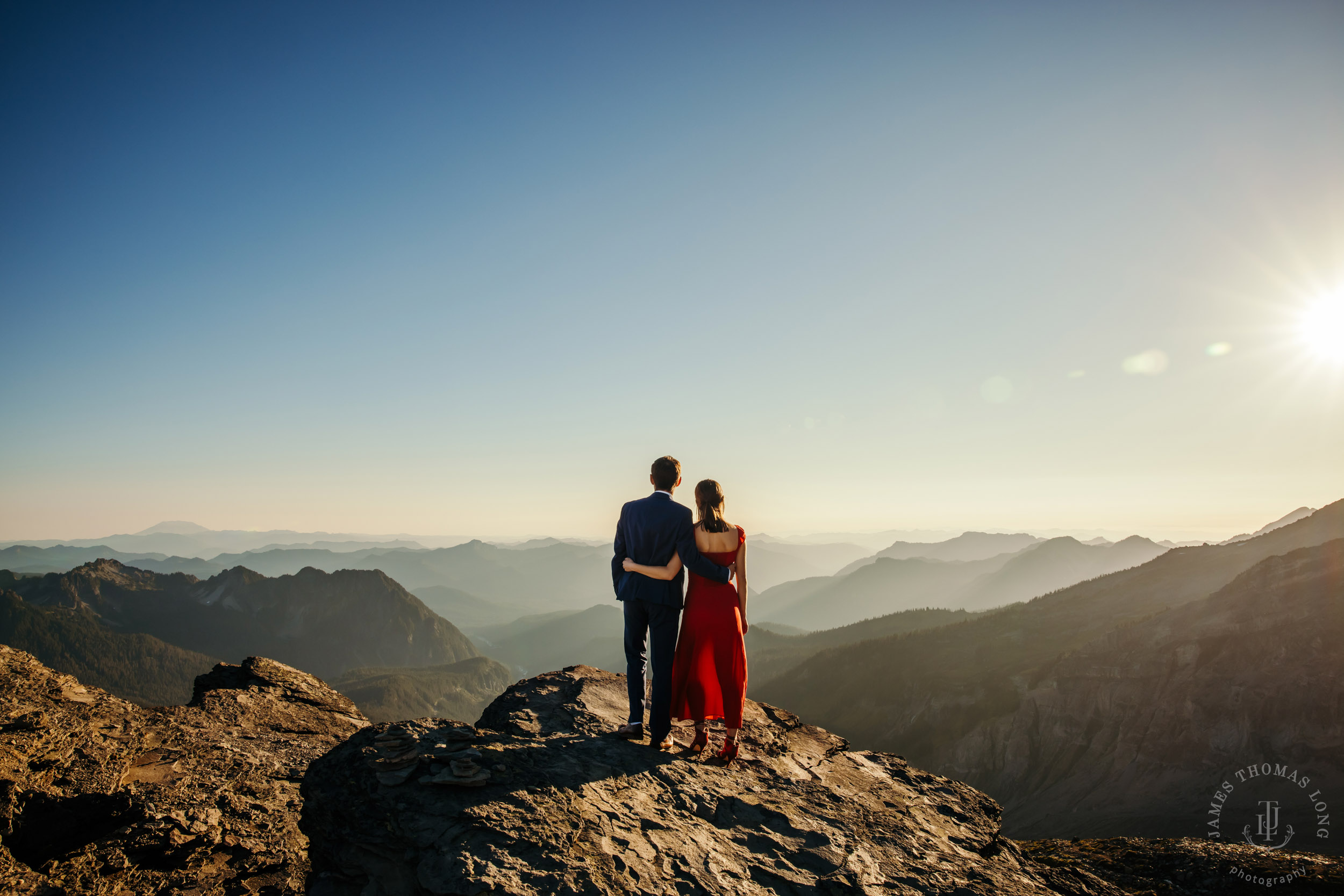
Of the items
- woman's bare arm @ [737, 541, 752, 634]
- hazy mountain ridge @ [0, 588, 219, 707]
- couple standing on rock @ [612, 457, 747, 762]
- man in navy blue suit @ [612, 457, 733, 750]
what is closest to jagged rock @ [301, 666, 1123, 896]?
couple standing on rock @ [612, 457, 747, 762]

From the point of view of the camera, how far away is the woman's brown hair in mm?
6887

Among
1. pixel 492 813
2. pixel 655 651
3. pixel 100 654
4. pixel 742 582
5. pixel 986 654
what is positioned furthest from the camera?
pixel 100 654

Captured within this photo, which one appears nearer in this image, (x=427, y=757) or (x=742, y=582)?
(x=427, y=757)

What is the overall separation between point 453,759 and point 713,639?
316cm

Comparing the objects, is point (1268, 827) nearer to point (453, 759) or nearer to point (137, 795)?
point (453, 759)

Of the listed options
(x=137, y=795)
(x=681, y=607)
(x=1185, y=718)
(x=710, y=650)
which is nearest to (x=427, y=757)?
(x=681, y=607)

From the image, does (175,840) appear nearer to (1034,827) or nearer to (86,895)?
(86,895)

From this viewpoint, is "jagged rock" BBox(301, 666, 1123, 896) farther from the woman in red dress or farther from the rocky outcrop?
the woman in red dress

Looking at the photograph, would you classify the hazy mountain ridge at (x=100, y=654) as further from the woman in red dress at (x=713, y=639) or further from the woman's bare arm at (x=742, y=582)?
the woman's bare arm at (x=742, y=582)

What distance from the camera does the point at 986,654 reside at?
91.6 m

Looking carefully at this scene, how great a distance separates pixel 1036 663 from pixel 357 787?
98.0 m

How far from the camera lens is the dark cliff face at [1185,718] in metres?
49.9

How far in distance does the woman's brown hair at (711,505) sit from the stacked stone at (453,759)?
345 cm

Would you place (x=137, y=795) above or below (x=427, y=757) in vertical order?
below
